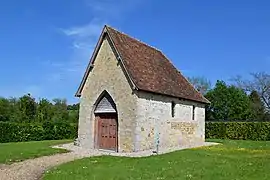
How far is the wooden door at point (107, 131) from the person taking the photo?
25602 mm

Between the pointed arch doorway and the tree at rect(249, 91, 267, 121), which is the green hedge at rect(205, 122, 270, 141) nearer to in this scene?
the tree at rect(249, 91, 267, 121)

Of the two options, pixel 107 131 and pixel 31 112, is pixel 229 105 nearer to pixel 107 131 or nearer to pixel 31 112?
pixel 31 112

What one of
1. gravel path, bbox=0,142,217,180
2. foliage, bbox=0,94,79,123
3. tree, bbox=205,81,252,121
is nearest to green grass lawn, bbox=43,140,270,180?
gravel path, bbox=0,142,217,180

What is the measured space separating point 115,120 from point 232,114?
108 ft

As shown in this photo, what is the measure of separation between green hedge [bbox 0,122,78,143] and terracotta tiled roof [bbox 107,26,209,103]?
45.1 feet

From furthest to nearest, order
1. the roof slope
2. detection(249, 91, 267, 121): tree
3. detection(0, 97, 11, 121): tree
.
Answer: detection(249, 91, 267, 121): tree < detection(0, 97, 11, 121): tree < the roof slope

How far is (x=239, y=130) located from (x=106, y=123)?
778 inches

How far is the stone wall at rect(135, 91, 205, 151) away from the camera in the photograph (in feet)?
78.8

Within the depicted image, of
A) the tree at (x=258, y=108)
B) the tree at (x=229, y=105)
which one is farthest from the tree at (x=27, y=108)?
the tree at (x=258, y=108)

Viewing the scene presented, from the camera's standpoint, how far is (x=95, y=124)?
26.9m

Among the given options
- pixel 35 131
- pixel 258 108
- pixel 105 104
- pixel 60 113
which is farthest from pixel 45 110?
pixel 258 108

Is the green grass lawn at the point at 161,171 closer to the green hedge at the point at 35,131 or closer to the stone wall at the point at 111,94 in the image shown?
the stone wall at the point at 111,94

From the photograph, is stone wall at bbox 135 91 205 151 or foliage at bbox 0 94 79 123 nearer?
stone wall at bbox 135 91 205 151

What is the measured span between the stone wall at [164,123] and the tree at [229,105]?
2268cm
